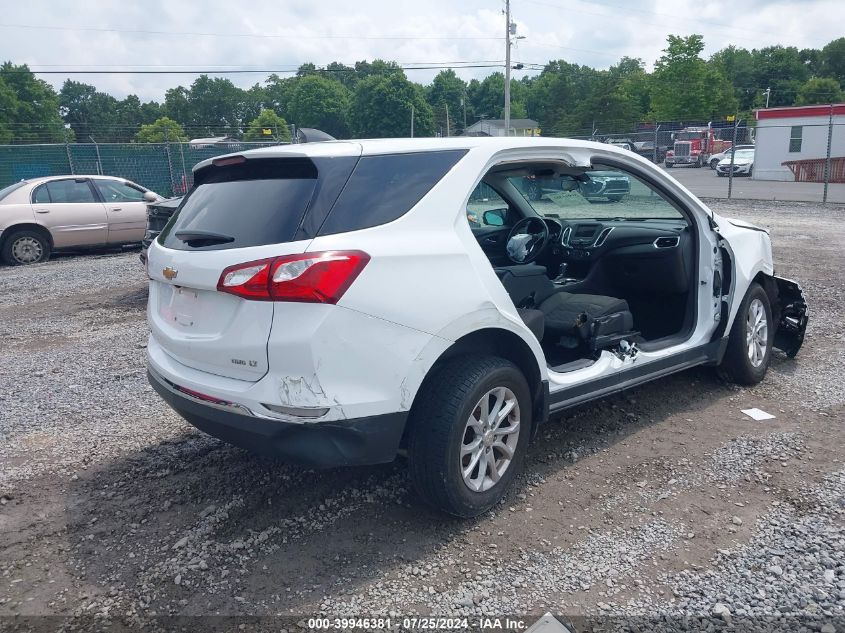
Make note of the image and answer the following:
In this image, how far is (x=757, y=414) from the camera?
481 centimetres

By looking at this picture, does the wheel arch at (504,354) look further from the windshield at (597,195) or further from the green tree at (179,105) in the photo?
the green tree at (179,105)

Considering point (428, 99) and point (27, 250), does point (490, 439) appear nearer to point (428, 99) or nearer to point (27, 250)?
point (27, 250)

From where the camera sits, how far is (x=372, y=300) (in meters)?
2.96

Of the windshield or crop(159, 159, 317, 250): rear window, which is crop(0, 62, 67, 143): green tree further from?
crop(159, 159, 317, 250): rear window

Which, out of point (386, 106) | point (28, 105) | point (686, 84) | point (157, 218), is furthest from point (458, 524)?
point (28, 105)

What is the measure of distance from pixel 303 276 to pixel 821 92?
88116 mm

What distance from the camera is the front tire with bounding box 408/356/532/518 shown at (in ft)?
10.5

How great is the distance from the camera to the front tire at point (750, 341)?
16.8 ft

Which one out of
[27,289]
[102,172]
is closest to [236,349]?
[27,289]

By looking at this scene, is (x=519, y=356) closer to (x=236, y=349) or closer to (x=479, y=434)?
(x=479, y=434)

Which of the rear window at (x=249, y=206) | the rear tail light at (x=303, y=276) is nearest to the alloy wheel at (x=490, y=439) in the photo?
the rear tail light at (x=303, y=276)

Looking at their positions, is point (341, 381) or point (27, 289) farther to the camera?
point (27, 289)

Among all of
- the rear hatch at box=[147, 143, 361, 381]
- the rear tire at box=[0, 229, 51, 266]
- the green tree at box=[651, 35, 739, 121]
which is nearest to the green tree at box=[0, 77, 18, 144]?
the green tree at box=[651, 35, 739, 121]

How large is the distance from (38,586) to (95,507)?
70 centimetres
